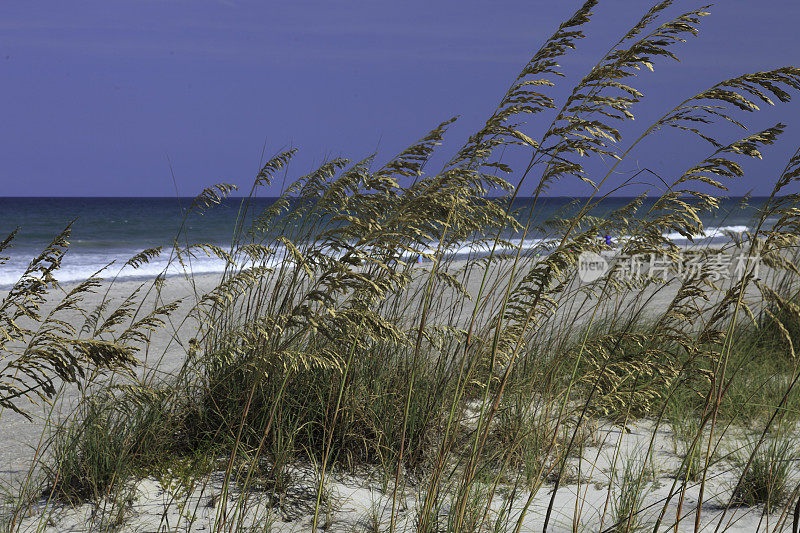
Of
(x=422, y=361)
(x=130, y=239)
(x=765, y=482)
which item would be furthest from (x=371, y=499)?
(x=130, y=239)

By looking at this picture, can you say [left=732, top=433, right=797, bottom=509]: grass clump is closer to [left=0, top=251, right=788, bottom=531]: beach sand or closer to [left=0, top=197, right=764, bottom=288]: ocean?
[left=0, top=251, right=788, bottom=531]: beach sand

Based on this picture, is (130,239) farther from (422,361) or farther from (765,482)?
(765,482)

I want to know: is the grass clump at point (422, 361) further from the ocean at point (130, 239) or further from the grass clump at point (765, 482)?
the ocean at point (130, 239)

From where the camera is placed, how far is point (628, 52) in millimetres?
1771

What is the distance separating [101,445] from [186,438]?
18.7 inches

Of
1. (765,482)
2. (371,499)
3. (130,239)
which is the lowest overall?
(130,239)

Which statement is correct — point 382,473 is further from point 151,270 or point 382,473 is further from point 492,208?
point 151,270

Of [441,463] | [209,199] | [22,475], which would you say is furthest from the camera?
[209,199]

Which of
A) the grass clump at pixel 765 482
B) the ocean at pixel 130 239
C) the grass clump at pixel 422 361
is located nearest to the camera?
the grass clump at pixel 422 361

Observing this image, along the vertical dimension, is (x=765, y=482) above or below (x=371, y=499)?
above

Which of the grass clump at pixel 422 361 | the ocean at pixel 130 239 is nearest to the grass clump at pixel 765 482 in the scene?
the grass clump at pixel 422 361

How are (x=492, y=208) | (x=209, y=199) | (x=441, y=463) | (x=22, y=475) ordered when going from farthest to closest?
(x=209, y=199)
(x=22, y=475)
(x=492, y=208)
(x=441, y=463)

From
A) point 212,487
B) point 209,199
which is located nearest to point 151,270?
point 209,199

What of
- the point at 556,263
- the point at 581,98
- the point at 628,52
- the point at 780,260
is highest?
the point at 628,52
